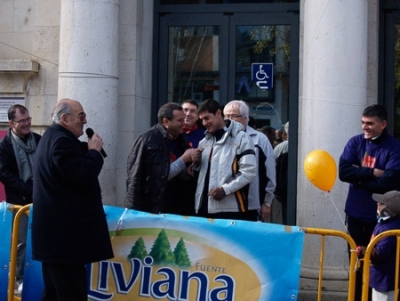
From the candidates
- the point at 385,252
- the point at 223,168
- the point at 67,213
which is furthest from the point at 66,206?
the point at 385,252

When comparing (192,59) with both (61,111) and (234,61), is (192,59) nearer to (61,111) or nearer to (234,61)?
(234,61)

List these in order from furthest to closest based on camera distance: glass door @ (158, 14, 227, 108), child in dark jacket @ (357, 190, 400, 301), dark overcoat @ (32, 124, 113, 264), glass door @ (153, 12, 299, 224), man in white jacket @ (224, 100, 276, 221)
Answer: glass door @ (158, 14, 227, 108) < glass door @ (153, 12, 299, 224) < man in white jacket @ (224, 100, 276, 221) < child in dark jacket @ (357, 190, 400, 301) < dark overcoat @ (32, 124, 113, 264)

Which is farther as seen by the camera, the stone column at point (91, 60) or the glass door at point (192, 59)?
the glass door at point (192, 59)

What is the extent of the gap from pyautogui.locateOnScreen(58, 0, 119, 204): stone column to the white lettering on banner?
2586 mm

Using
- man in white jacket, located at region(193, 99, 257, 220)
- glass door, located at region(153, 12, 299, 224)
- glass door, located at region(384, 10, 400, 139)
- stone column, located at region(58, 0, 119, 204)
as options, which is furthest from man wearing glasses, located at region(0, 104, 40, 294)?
glass door, located at region(384, 10, 400, 139)

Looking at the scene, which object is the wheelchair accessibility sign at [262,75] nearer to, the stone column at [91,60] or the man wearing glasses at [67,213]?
the stone column at [91,60]

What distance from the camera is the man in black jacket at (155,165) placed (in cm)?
715

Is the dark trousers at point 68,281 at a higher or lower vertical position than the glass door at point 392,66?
lower

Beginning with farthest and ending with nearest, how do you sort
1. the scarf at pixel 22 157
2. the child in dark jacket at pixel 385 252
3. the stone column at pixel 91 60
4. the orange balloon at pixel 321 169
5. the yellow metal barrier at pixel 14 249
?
the stone column at pixel 91 60, the scarf at pixel 22 157, the orange balloon at pixel 321 169, the yellow metal barrier at pixel 14 249, the child in dark jacket at pixel 385 252

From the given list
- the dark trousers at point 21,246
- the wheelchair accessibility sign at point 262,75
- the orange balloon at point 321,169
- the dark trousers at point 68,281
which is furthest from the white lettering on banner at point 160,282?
the wheelchair accessibility sign at point 262,75

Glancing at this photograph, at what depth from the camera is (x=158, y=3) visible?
9.87 m

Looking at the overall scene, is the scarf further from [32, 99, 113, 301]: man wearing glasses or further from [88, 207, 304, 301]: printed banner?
[32, 99, 113, 301]: man wearing glasses

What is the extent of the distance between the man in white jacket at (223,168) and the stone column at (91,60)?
1.79 meters

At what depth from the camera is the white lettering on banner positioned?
6.18 meters
